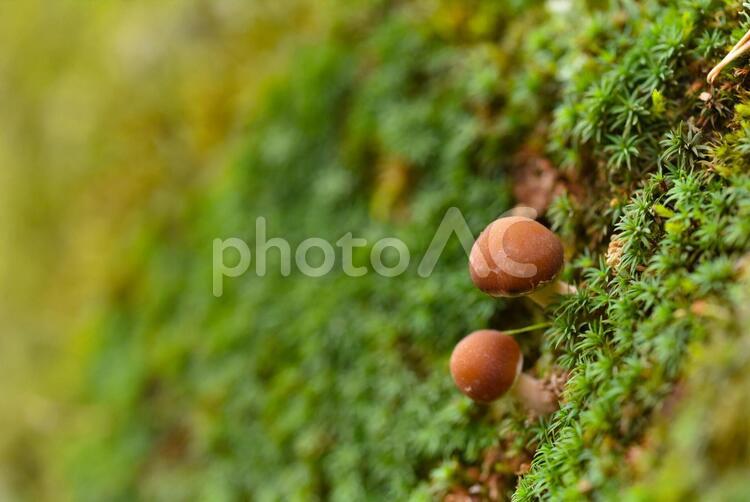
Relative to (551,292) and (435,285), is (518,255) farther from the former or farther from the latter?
(435,285)

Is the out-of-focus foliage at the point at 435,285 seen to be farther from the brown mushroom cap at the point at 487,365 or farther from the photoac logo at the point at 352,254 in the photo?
the brown mushroom cap at the point at 487,365

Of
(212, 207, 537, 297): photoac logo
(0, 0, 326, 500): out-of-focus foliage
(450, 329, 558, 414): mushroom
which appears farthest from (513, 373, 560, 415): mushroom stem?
(0, 0, 326, 500): out-of-focus foliage

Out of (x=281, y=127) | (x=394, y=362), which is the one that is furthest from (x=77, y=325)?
(x=394, y=362)

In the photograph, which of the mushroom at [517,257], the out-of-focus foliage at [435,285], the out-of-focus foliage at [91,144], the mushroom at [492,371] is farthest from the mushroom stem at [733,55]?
the out-of-focus foliage at [91,144]

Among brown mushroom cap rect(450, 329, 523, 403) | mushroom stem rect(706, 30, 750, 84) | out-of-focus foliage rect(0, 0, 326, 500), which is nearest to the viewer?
mushroom stem rect(706, 30, 750, 84)

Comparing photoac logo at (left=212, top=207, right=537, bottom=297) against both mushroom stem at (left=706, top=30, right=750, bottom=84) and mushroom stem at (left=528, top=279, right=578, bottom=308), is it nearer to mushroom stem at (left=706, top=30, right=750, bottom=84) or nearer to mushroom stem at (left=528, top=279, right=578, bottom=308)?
mushroom stem at (left=528, top=279, right=578, bottom=308)

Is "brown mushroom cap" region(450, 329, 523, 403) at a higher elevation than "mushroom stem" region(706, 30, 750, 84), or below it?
below

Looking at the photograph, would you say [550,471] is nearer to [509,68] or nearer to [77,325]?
[509,68]
